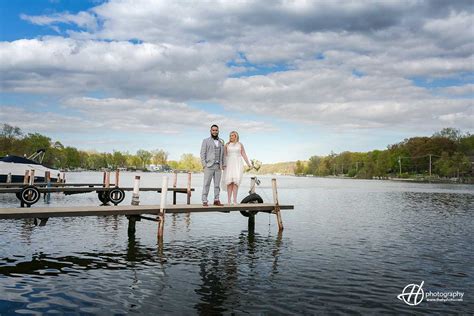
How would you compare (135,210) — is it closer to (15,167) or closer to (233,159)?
(233,159)

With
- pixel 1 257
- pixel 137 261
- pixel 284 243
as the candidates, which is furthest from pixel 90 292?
pixel 284 243

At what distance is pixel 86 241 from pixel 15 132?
103m

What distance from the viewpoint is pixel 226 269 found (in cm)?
1210

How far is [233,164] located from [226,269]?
5.60 metres

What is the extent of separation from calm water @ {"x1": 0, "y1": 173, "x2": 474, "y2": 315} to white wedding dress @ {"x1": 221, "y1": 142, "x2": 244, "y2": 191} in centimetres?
259

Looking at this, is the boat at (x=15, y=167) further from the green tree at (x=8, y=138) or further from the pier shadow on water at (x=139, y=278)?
the green tree at (x=8, y=138)

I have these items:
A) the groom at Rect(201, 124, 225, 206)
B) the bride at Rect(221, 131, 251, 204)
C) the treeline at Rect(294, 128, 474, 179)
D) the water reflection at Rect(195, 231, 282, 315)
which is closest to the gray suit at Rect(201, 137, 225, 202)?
the groom at Rect(201, 124, 225, 206)

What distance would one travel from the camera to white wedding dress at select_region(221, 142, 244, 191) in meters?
16.8

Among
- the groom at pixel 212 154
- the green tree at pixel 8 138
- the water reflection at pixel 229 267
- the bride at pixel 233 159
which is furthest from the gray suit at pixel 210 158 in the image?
the green tree at pixel 8 138

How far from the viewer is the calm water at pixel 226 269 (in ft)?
29.1

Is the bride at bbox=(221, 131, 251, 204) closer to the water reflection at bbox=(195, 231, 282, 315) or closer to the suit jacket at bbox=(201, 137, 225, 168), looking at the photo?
the suit jacket at bbox=(201, 137, 225, 168)

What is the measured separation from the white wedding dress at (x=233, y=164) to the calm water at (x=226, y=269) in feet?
8.49

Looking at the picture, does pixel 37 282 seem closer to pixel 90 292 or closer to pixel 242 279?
pixel 90 292

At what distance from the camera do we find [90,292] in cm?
947
